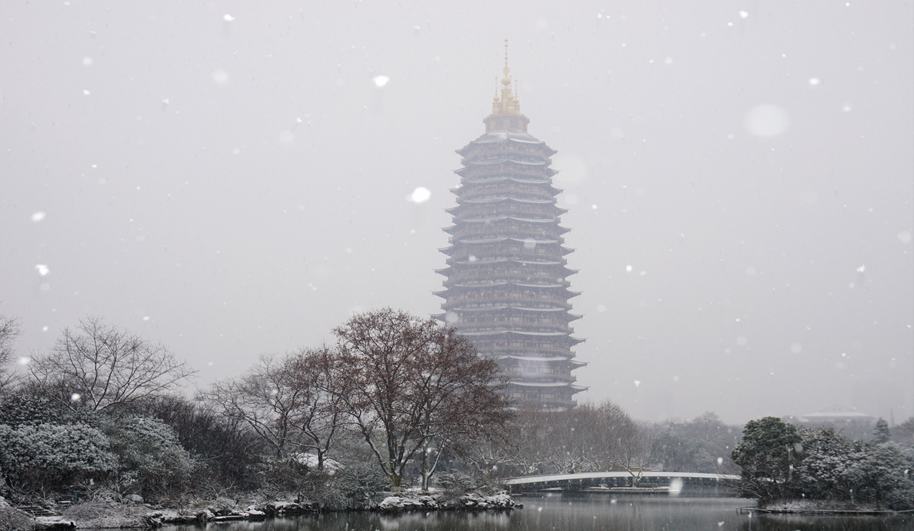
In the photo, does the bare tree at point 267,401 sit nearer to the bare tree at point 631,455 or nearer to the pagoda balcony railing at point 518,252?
the bare tree at point 631,455

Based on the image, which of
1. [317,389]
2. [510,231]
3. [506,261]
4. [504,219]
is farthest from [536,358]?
[317,389]

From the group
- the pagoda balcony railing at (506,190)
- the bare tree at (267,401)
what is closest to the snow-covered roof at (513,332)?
the pagoda balcony railing at (506,190)

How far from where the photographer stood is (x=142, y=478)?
30125 millimetres

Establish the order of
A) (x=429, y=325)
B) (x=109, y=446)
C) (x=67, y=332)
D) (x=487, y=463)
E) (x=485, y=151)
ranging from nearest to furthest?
(x=109, y=446)
(x=67, y=332)
(x=429, y=325)
(x=487, y=463)
(x=485, y=151)

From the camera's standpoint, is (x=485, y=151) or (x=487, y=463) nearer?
(x=487, y=463)

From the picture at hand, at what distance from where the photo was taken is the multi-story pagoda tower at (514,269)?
115750 millimetres

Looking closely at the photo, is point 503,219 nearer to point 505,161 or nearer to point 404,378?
point 505,161

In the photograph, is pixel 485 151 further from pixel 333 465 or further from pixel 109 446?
pixel 109 446

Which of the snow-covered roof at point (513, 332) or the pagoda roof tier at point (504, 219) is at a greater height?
the pagoda roof tier at point (504, 219)

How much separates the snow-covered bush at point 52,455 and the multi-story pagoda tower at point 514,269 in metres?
84.4

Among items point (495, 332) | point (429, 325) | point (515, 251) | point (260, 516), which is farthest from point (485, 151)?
point (260, 516)

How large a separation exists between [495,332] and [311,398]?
248 feet

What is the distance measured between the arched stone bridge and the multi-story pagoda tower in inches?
1099

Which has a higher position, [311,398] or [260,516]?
[311,398]
